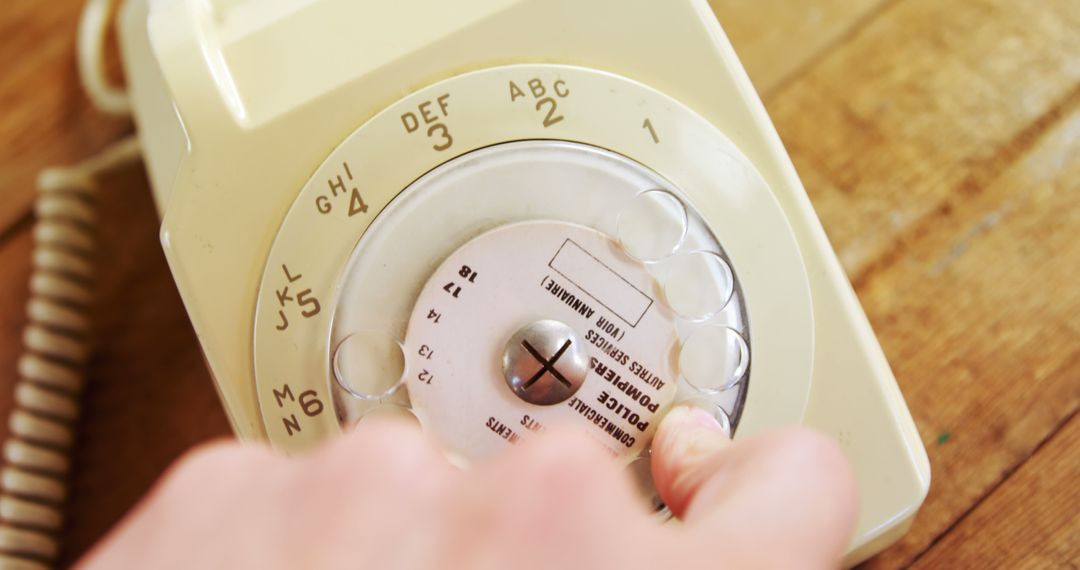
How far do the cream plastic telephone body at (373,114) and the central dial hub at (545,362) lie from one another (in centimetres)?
10

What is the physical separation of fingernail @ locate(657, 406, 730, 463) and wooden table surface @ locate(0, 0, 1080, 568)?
16 cm

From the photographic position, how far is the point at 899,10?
517 mm

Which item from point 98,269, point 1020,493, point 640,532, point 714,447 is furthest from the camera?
point 98,269

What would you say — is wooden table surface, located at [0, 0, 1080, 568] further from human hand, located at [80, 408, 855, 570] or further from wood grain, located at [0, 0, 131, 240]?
human hand, located at [80, 408, 855, 570]

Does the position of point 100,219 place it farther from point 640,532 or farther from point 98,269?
point 640,532

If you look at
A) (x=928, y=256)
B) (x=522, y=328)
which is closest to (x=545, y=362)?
(x=522, y=328)

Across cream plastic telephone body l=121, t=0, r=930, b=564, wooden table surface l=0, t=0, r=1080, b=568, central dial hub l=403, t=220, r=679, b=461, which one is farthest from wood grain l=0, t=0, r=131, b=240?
central dial hub l=403, t=220, r=679, b=461

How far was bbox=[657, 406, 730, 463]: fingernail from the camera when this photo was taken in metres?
0.33

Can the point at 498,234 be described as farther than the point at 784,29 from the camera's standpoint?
No

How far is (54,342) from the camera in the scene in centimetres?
53

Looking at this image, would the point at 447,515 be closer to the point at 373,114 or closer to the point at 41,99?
the point at 373,114

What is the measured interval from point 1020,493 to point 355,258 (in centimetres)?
36

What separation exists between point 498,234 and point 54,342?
1.03 feet

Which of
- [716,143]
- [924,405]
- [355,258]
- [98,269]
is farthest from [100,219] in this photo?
[924,405]
